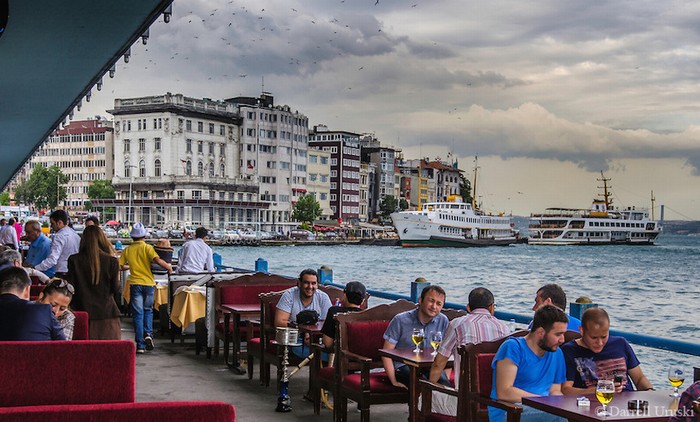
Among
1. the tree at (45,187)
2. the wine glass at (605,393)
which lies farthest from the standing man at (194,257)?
the tree at (45,187)

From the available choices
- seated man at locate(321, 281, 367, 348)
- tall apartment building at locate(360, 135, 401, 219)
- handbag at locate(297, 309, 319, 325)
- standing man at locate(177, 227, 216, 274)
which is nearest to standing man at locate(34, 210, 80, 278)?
standing man at locate(177, 227, 216, 274)

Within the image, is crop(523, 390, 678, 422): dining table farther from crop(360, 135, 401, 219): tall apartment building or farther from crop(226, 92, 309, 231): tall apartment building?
crop(360, 135, 401, 219): tall apartment building

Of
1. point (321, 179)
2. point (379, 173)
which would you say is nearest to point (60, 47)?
point (321, 179)

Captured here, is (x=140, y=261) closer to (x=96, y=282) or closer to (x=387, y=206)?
(x=96, y=282)

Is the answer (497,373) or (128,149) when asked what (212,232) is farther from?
(497,373)

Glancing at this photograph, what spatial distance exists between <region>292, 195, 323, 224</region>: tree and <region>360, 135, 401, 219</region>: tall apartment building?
78.2 ft

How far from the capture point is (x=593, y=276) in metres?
73.4

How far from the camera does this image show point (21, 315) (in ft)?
20.6

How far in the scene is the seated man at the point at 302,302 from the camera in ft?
31.3

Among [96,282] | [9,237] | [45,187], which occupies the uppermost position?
[45,187]

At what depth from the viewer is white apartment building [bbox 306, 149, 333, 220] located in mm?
142875

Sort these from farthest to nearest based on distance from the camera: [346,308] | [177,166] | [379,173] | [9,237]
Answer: [379,173]
[177,166]
[9,237]
[346,308]

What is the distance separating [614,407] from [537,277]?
7002 centimetres

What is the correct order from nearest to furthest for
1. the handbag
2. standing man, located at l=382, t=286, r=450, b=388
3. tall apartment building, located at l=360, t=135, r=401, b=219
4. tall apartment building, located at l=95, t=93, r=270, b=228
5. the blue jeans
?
1. standing man, located at l=382, t=286, r=450, b=388
2. the handbag
3. the blue jeans
4. tall apartment building, located at l=95, t=93, r=270, b=228
5. tall apartment building, located at l=360, t=135, r=401, b=219
